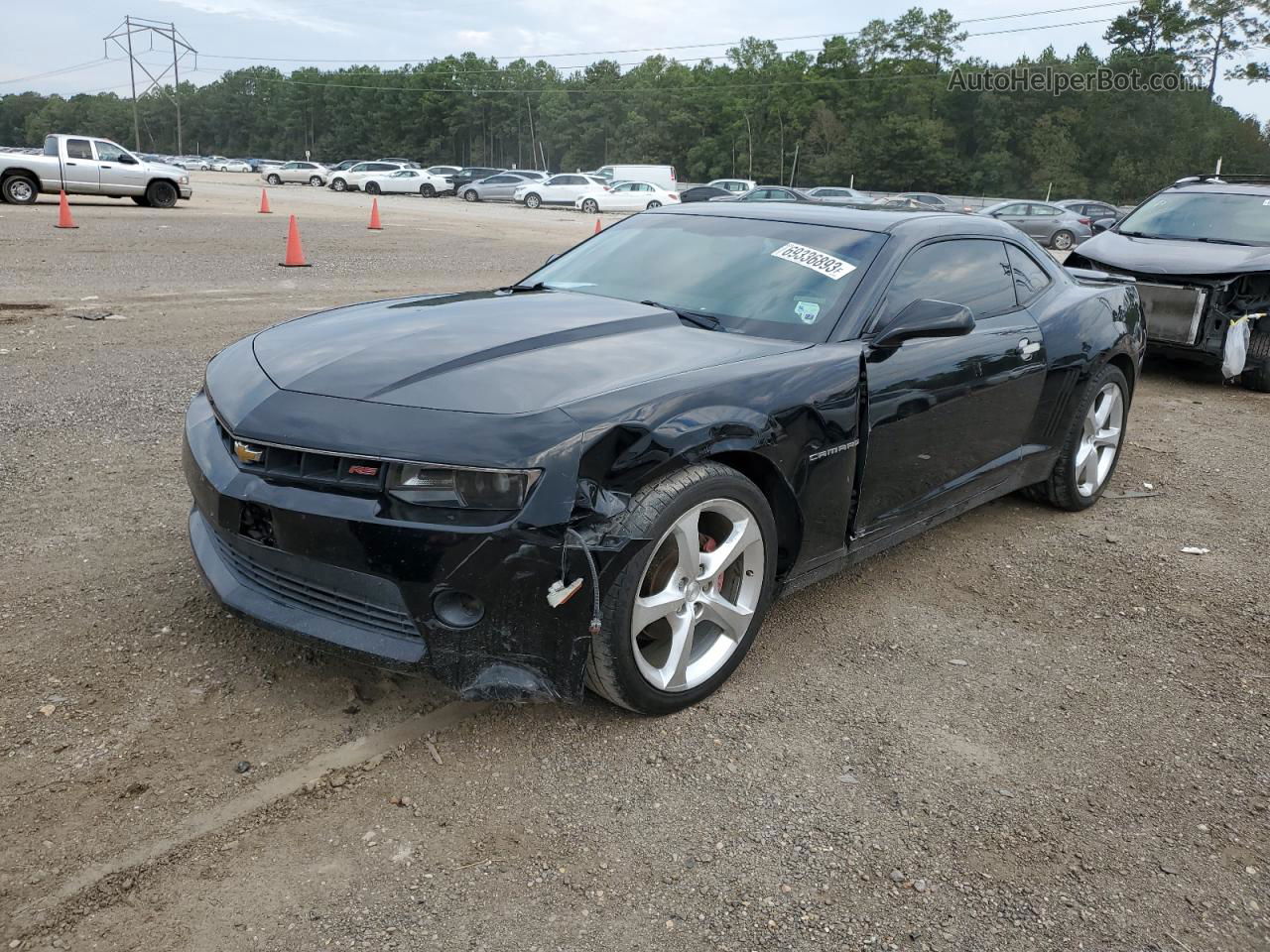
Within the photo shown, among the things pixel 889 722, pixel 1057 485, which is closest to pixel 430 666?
pixel 889 722

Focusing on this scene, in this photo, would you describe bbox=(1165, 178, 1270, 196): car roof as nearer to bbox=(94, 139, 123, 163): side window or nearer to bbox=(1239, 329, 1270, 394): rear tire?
bbox=(1239, 329, 1270, 394): rear tire

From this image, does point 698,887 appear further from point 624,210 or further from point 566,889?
point 624,210

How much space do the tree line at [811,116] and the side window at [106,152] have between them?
59187 millimetres

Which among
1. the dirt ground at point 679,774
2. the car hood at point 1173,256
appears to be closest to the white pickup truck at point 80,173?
the car hood at point 1173,256

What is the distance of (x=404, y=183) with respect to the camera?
161 feet

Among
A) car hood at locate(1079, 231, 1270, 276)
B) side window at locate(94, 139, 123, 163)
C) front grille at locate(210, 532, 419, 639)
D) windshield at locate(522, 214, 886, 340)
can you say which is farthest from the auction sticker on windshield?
side window at locate(94, 139, 123, 163)

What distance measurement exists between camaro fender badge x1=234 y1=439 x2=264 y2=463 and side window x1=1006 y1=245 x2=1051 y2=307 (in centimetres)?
338

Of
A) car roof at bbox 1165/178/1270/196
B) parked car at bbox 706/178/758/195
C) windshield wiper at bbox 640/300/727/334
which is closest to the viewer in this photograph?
windshield wiper at bbox 640/300/727/334

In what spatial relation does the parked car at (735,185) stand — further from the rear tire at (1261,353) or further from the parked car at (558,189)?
the rear tire at (1261,353)

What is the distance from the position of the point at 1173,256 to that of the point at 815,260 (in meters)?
6.25

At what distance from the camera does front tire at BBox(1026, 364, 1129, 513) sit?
505 cm

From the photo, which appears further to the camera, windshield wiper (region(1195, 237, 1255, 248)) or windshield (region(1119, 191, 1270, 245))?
windshield (region(1119, 191, 1270, 245))

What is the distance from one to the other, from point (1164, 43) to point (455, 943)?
285 ft

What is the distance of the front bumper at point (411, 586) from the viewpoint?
8.70ft
